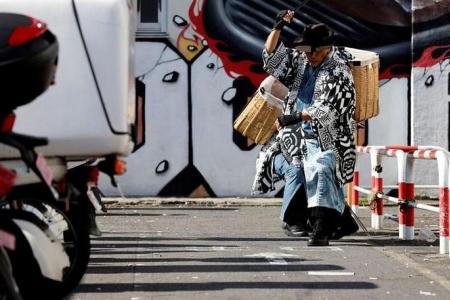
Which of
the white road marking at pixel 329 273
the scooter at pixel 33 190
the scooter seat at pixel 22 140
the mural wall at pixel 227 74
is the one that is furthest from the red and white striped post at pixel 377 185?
the scooter seat at pixel 22 140

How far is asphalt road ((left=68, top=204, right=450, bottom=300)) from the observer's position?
21.2 ft

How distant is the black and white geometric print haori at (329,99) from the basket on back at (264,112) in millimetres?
383

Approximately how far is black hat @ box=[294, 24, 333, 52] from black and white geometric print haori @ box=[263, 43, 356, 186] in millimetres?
168

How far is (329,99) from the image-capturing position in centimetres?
871

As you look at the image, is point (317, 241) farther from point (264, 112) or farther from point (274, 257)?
point (264, 112)

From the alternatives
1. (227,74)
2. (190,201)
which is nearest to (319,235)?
(190,201)

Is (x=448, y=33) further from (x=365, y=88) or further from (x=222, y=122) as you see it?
(x=365, y=88)

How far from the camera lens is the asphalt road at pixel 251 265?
6449 mm

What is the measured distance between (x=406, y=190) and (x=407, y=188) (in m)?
0.02

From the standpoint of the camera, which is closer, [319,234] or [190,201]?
[319,234]

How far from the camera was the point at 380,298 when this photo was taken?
622 centimetres

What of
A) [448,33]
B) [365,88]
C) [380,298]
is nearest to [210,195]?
[448,33]

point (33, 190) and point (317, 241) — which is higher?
point (33, 190)

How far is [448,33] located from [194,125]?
4.02m
